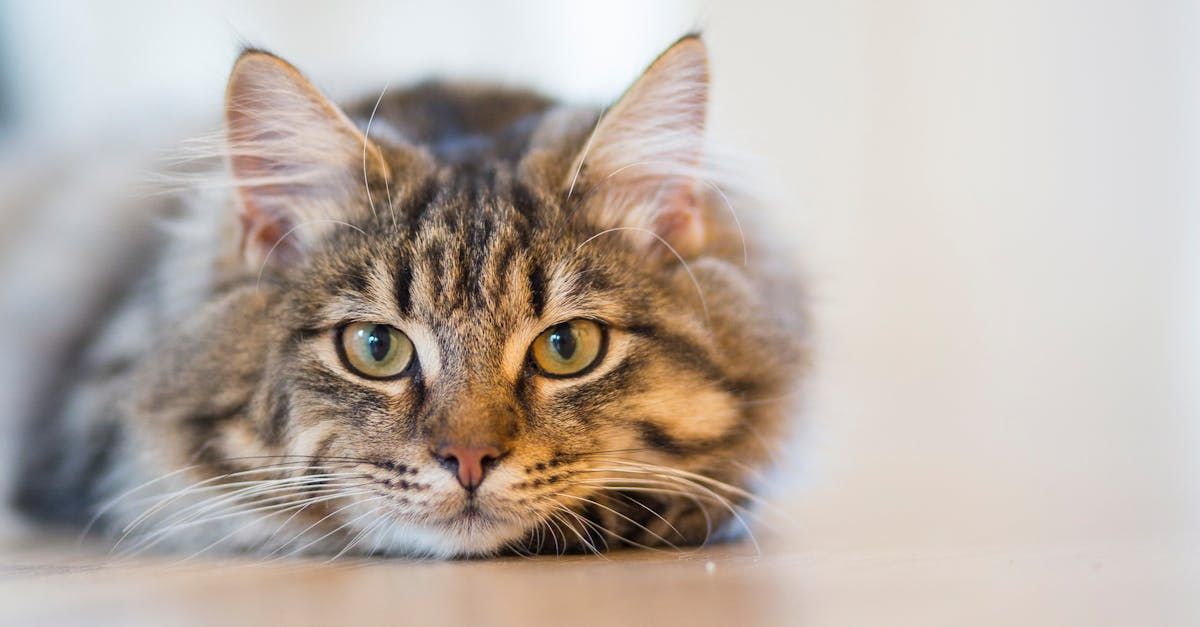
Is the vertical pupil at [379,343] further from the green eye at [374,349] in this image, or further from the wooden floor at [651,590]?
the wooden floor at [651,590]

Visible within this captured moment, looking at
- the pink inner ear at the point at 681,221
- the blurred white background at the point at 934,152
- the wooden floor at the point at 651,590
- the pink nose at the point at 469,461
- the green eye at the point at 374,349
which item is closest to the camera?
the wooden floor at the point at 651,590

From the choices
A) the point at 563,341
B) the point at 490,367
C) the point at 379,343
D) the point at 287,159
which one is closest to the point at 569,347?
the point at 563,341

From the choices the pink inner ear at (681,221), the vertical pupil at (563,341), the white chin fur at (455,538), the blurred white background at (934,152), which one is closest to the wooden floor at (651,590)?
the white chin fur at (455,538)

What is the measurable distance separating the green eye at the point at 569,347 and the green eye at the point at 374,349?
158 millimetres

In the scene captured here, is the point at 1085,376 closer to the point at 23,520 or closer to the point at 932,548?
the point at 932,548

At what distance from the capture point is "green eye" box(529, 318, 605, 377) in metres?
1.22

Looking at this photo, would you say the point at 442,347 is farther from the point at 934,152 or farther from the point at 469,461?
the point at 934,152

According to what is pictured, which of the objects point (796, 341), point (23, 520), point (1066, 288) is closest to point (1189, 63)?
point (1066, 288)

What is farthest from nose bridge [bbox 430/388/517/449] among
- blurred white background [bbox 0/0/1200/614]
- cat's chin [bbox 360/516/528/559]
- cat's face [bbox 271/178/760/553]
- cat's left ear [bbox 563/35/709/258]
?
blurred white background [bbox 0/0/1200/614]

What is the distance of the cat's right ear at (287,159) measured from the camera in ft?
4.17

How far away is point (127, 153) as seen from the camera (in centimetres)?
188

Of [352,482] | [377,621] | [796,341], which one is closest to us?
[377,621]

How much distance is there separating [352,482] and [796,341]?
692 millimetres

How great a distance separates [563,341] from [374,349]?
232 mm
